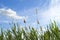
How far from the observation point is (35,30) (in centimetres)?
1562

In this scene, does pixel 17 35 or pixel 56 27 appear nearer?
pixel 56 27

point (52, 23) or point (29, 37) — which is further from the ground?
point (52, 23)

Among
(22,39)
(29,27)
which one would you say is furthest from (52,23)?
(22,39)

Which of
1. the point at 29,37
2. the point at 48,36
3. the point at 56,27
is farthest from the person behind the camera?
the point at 29,37

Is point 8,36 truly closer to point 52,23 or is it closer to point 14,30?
point 14,30

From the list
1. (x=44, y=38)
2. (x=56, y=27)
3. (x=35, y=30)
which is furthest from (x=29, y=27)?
(x=56, y=27)

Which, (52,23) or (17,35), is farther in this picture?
(17,35)

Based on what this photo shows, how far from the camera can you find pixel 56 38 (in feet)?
46.1

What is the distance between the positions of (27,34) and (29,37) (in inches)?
16.3

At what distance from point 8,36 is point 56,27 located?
5290 millimetres

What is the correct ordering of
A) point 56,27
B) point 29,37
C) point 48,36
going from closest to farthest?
point 56,27, point 48,36, point 29,37

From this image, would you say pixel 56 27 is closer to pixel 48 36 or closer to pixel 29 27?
pixel 48 36

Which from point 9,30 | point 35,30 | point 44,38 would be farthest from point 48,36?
point 9,30

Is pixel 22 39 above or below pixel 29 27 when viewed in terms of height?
below
